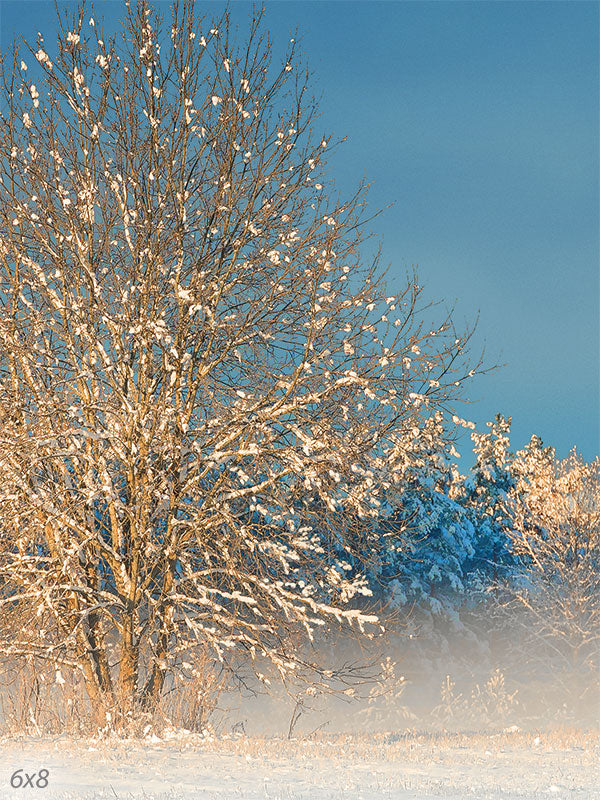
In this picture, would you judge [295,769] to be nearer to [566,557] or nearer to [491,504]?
[566,557]

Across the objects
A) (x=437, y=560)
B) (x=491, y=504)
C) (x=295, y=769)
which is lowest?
(x=295, y=769)

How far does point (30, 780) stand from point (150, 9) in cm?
A: 901

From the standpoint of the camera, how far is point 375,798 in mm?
6297

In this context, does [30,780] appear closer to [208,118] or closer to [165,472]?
[165,472]

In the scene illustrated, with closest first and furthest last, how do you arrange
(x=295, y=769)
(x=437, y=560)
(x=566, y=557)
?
(x=295, y=769) → (x=566, y=557) → (x=437, y=560)

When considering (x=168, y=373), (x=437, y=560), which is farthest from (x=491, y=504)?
(x=168, y=373)

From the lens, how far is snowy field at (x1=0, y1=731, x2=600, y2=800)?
6.51 metres

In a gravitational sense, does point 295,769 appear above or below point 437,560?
below

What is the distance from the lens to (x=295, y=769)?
752cm

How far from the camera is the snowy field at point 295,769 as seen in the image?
651 centimetres

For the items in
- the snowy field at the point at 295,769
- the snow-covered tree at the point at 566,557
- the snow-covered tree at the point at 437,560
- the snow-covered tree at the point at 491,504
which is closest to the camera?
the snowy field at the point at 295,769

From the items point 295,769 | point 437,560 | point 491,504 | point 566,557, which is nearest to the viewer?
point 295,769

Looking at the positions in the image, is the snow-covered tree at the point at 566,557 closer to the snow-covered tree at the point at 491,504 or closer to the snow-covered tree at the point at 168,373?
the snow-covered tree at the point at 491,504

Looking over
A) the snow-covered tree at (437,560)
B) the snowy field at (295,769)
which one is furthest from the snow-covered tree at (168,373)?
the snow-covered tree at (437,560)
